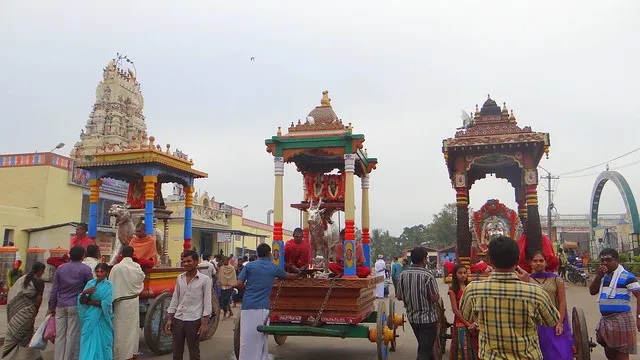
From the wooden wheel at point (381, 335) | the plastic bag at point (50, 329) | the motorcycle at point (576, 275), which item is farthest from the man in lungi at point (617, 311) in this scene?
the motorcycle at point (576, 275)

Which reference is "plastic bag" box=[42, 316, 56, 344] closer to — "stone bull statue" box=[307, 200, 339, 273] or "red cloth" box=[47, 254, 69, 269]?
"red cloth" box=[47, 254, 69, 269]

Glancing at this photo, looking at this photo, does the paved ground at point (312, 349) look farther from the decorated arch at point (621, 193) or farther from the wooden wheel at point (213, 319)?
the decorated arch at point (621, 193)

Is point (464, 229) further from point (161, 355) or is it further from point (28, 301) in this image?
point (28, 301)

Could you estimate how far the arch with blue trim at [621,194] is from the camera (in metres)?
25.4

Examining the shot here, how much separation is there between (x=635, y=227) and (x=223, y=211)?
2490 centimetres

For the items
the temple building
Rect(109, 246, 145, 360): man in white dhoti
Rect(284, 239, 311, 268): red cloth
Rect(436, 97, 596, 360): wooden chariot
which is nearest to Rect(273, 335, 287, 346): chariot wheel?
Rect(284, 239, 311, 268): red cloth

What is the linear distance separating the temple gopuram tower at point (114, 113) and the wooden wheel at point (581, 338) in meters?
32.2

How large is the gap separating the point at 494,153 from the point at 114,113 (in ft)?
106

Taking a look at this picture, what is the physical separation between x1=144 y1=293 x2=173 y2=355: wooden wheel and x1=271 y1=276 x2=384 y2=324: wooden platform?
6.81ft

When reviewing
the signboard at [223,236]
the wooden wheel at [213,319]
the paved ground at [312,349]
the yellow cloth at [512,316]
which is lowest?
the paved ground at [312,349]

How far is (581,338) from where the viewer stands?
5.27 m

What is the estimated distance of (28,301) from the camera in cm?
618

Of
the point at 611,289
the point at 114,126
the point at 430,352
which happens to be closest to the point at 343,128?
the point at 430,352

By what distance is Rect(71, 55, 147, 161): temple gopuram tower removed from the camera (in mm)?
33812
